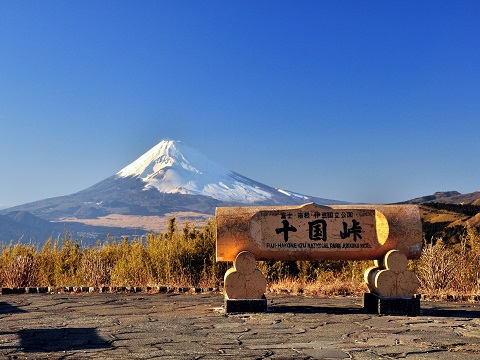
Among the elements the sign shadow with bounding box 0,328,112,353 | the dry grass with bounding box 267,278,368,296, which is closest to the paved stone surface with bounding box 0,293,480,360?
the sign shadow with bounding box 0,328,112,353

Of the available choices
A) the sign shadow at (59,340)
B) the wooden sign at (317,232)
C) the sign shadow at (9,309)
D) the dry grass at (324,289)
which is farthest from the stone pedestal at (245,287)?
the sign shadow at (9,309)

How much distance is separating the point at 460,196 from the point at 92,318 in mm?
72748

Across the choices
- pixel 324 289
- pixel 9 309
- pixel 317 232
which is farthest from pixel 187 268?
pixel 317 232

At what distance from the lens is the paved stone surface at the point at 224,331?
6340 mm

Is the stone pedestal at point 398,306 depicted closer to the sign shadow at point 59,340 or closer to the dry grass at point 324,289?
the dry grass at point 324,289

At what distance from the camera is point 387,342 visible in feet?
22.7

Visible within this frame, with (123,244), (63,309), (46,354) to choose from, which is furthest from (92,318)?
(123,244)

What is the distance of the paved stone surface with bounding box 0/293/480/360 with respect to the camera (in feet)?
20.8

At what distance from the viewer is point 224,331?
24.9ft

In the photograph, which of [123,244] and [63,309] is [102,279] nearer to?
[123,244]

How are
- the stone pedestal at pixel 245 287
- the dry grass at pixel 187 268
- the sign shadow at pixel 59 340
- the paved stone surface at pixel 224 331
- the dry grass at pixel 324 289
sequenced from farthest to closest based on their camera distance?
the dry grass at pixel 187 268 < the dry grass at pixel 324 289 < the stone pedestal at pixel 245 287 < the sign shadow at pixel 59 340 < the paved stone surface at pixel 224 331

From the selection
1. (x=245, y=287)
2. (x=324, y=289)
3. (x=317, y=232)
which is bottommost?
(x=324, y=289)

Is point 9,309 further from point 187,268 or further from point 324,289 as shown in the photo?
point 324,289

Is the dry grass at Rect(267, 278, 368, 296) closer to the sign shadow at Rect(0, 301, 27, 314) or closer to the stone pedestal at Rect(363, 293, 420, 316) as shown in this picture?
the stone pedestal at Rect(363, 293, 420, 316)
